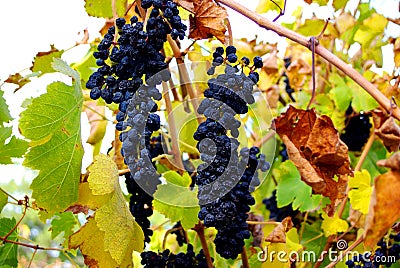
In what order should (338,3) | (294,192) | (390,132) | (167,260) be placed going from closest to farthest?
1. (390,132)
2. (167,260)
3. (294,192)
4. (338,3)

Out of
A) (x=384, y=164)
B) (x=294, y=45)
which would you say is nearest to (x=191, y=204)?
(x=384, y=164)

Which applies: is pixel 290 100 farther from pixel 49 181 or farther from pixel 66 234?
pixel 49 181

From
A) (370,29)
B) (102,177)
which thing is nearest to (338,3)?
(370,29)

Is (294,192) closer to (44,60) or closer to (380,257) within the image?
(380,257)

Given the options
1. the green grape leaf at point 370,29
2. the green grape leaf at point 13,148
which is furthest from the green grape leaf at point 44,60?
the green grape leaf at point 370,29

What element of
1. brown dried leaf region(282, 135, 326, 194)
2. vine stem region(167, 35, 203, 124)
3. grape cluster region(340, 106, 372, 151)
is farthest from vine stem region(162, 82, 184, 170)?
grape cluster region(340, 106, 372, 151)

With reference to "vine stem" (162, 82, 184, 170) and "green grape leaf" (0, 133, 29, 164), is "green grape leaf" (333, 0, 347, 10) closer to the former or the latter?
"vine stem" (162, 82, 184, 170)

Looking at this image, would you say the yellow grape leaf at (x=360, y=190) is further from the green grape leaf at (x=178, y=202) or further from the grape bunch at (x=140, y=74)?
the grape bunch at (x=140, y=74)
